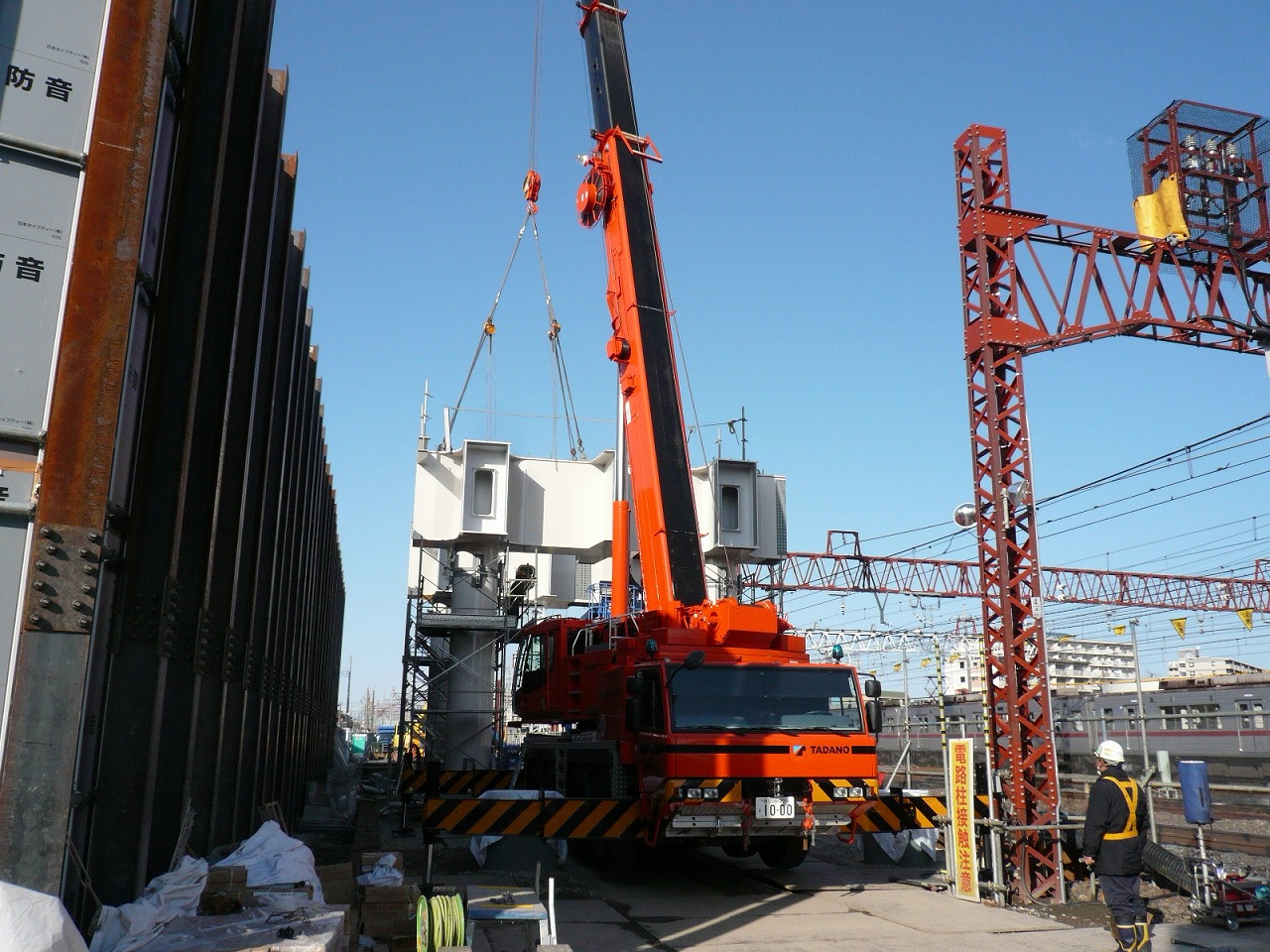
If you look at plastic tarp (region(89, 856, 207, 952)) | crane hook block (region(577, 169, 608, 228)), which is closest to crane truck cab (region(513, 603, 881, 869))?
plastic tarp (region(89, 856, 207, 952))

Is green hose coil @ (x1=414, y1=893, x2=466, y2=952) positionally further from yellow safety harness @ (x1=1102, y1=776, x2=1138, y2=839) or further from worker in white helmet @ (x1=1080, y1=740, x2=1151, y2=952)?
yellow safety harness @ (x1=1102, y1=776, x2=1138, y2=839)

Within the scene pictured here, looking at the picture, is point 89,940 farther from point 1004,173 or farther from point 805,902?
point 1004,173

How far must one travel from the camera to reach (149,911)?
6.21 meters

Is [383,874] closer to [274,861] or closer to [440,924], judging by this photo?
[274,861]

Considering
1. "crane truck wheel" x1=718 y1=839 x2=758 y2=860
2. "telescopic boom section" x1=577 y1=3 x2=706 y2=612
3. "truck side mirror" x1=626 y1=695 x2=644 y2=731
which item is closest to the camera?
"truck side mirror" x1=626 y1=695 x2=644 y2=731

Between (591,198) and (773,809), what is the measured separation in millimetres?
9490

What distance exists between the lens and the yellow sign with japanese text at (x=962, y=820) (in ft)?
36.7

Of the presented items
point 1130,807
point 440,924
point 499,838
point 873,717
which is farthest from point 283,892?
point 873,717

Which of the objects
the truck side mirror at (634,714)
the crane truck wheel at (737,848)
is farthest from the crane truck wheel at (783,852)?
the truck side mirror at (634,714)

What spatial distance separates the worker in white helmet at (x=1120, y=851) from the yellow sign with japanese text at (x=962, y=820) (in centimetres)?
360

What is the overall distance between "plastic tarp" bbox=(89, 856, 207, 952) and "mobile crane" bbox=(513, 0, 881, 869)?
4.84 m

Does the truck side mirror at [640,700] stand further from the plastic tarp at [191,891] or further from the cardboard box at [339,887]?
the plastic tarp at [191,891]

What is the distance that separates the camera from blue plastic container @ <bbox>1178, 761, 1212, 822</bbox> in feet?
32.8

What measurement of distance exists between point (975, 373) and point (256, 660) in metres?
9.97
